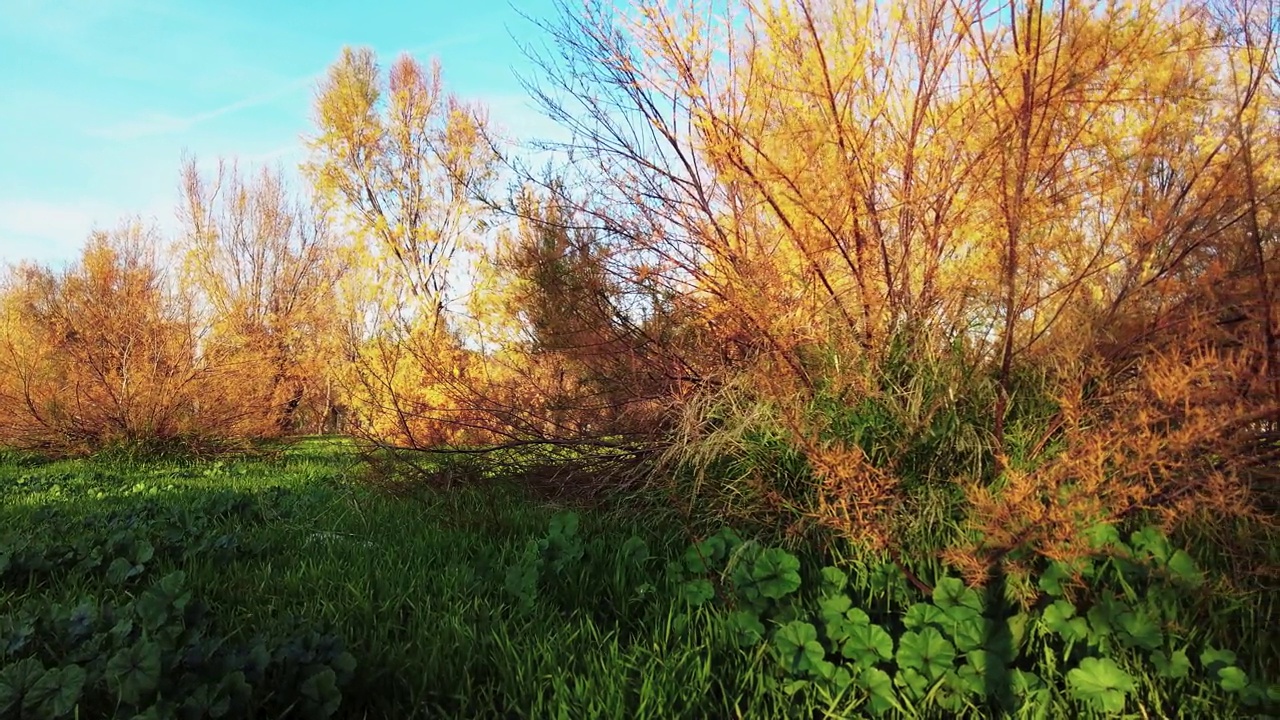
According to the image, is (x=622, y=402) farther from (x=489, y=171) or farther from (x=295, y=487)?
(x=489, y=171)

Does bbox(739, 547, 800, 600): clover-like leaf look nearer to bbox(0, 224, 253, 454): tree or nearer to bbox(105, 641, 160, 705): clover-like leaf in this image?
bbox(105, 641, 160, 705): clover-like leaf

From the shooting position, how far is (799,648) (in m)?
1.82

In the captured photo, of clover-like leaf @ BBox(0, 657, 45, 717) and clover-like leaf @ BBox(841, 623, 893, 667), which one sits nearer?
clover-like leaf @ BBox(0, 657, 45, 717)

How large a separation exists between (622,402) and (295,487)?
2.97 metres

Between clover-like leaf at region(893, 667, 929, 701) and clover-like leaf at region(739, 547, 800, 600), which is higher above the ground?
clover-like leaf at region(739, 547, 800, 600)

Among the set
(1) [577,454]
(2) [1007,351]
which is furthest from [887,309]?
(1) [577,454]

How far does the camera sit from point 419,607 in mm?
2201

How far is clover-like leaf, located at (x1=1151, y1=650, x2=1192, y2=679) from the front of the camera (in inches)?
67.3

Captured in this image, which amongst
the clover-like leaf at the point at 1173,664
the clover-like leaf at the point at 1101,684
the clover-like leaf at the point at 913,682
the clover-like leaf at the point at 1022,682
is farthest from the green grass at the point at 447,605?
the clover-like leaf at the point at 1173,664

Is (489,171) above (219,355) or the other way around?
above

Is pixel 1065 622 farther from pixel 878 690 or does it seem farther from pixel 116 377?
pixel 116 377

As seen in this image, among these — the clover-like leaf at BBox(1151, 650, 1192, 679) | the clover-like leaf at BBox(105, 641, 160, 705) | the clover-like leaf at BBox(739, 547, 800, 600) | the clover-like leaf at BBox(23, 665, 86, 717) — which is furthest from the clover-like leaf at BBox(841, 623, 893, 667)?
the clover-like leaf at BBox(23, 665, 86, 717)

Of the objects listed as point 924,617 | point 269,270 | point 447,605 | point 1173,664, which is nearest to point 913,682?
point 924,617

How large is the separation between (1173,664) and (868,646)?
2.48 ft
